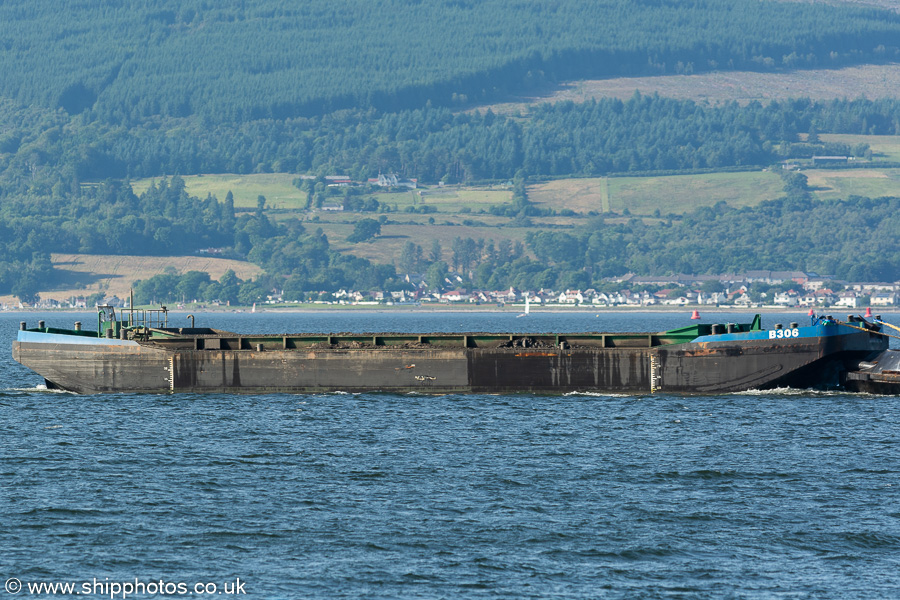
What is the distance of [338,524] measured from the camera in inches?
1224

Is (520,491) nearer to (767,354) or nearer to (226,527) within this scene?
(226,527)

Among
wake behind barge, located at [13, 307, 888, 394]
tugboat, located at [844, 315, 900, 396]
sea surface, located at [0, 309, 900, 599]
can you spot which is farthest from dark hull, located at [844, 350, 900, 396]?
sea surface, located at [0, 309, 900, 599]

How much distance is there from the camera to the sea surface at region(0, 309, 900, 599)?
1056 inches

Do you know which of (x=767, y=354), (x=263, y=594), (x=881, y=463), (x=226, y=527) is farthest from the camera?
(x=767, y=354)

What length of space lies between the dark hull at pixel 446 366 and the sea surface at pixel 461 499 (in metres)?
1.12

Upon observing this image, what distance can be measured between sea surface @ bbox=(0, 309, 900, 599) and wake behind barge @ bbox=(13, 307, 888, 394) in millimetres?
1217

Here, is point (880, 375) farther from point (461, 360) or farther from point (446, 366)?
point (446, 366)

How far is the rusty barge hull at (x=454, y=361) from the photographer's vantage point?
51.2 metres

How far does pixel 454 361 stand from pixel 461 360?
31cm

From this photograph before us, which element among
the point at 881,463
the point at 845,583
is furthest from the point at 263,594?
the point at 881,463

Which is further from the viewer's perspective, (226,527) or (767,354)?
(767,354)

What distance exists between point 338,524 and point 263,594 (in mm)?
5688

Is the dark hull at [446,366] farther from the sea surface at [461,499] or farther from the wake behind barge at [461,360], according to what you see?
the sea surface at [461,499]

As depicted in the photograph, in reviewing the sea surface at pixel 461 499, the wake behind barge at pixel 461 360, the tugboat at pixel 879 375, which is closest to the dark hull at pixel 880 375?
the tugboat at pixel 879 375
